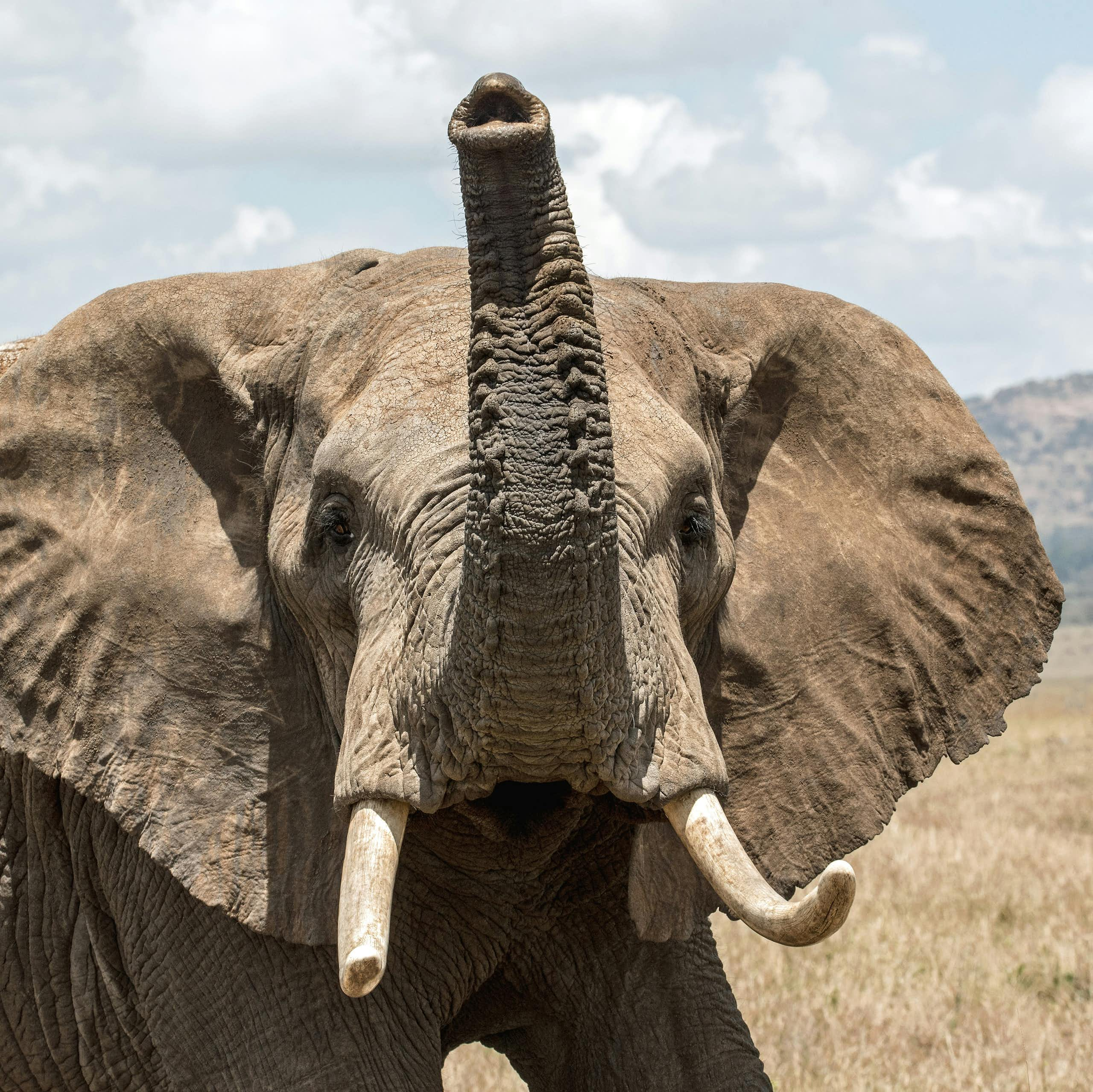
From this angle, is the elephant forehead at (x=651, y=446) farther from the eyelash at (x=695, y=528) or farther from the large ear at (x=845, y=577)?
the large ear at (x=845, y=577)

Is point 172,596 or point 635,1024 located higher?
point 172,596

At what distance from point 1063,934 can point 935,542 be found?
3456mm

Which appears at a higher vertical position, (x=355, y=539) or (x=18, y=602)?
(x=355, y=539)

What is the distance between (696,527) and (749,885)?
2.85 feet

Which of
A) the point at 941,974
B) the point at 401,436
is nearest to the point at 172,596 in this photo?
the point at 401,436

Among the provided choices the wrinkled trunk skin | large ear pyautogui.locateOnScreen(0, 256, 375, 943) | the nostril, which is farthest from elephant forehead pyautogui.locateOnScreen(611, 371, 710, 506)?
large ear pyautogui.locateOnScreen(0, 256, 375, 943)

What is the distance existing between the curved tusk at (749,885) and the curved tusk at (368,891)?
47 cm

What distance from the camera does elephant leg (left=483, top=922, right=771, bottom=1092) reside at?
4.27 metres

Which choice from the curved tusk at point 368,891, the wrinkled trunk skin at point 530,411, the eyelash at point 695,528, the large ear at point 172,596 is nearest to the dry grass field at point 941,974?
the large ear at point 172,596

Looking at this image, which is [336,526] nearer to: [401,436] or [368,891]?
[401,436]

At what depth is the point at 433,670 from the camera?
3.07 meters

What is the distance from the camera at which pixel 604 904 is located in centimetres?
423

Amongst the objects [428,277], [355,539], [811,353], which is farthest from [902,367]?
[355,539]

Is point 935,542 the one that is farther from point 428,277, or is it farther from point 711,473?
point 428,277
